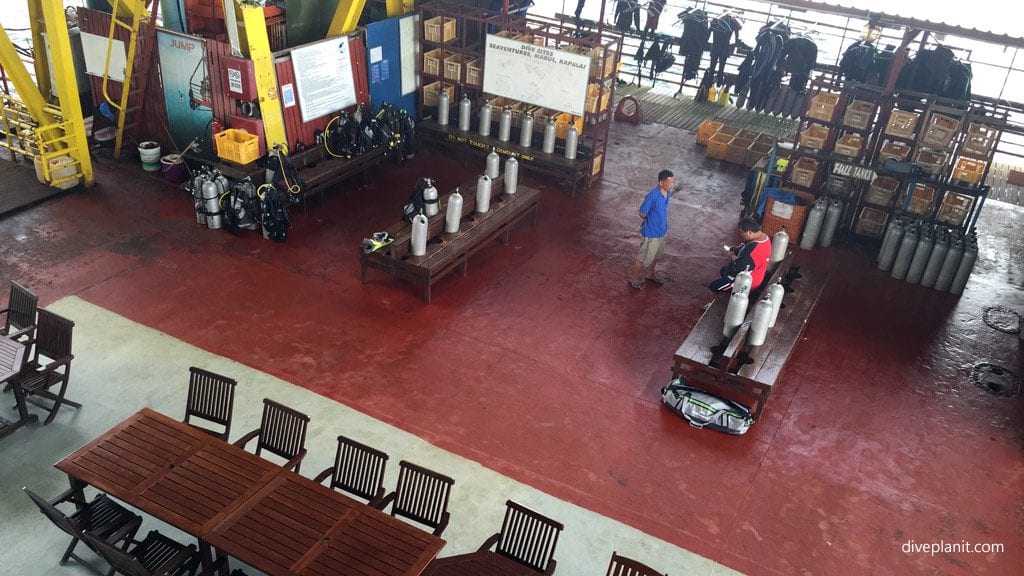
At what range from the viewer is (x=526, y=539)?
588 cm

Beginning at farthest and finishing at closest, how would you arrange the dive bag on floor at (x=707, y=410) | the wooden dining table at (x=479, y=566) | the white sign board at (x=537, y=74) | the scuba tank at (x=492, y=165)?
1. the white sign board at (x=537, y=74)
2. the scuba tank at (x=492, y=165)
3. the dive bag on floor at (x=707, y=410)
4. the wooden dining table at (x=479, y=566)

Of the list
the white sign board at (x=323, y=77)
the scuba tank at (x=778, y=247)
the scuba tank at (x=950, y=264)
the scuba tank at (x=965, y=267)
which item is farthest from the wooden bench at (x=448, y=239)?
the scuba tank at (x=965, y=267)

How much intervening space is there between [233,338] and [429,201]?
3120mm

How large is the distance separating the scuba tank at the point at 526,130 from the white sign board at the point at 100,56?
653cm

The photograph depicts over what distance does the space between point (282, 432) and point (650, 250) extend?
5.76 m

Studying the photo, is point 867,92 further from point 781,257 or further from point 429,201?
point 429,201

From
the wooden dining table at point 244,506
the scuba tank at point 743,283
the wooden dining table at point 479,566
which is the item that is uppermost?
the scuba tank at point 743,283

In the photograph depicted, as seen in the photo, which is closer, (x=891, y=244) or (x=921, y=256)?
(x=921, y=256)

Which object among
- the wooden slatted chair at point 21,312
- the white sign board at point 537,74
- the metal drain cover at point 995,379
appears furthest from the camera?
the white sign board at point 537,74

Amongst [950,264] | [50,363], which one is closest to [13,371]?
[50,363]

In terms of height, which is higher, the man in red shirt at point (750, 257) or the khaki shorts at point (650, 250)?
the man in red shirt at point (750, 257)

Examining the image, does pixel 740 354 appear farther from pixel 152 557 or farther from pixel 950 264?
pixel 152 557

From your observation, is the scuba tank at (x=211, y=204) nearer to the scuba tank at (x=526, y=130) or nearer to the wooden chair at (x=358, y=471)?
the scuba tank at (x=526, y=130)

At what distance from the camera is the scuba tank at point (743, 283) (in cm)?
859
